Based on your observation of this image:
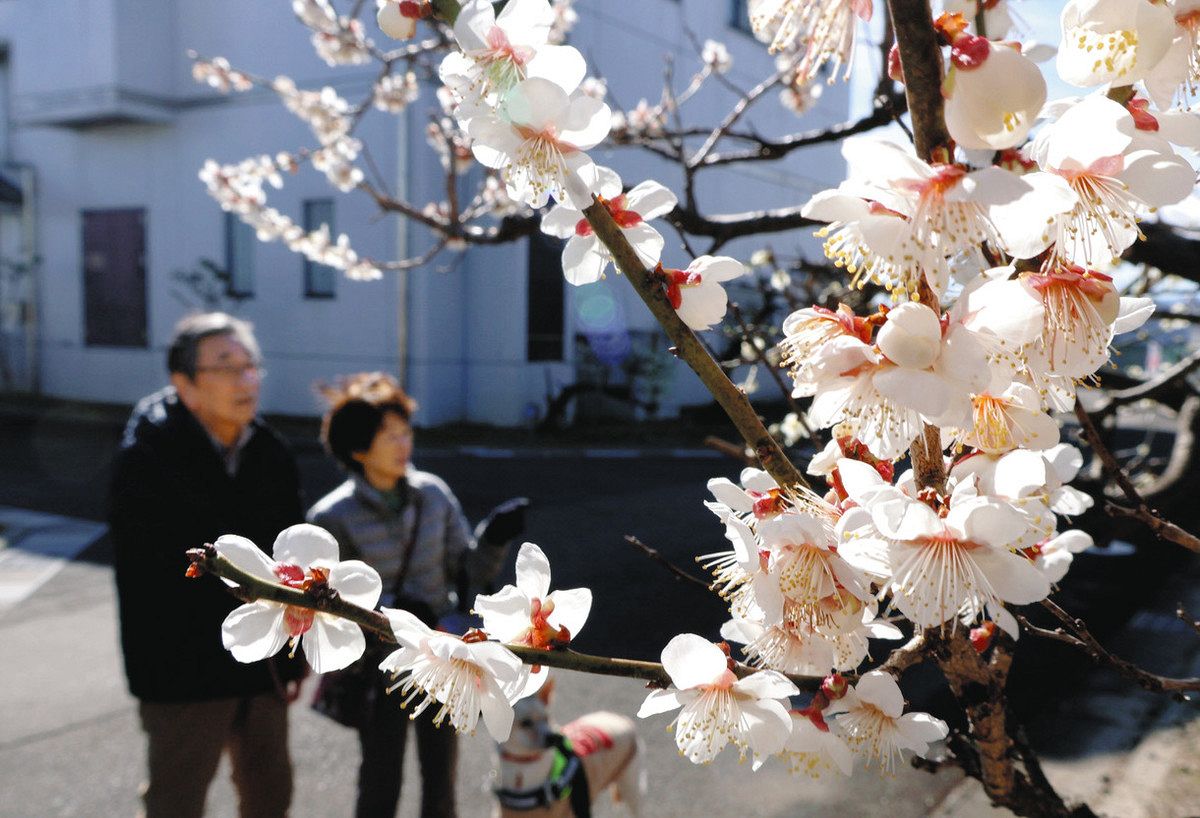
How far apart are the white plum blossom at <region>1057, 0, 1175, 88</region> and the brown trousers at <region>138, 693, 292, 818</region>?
9.08 feet

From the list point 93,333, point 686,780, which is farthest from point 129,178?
point 686,780

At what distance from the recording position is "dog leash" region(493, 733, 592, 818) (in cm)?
292

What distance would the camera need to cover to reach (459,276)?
1555 cm

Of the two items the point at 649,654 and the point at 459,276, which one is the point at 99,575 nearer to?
the point at 649,654

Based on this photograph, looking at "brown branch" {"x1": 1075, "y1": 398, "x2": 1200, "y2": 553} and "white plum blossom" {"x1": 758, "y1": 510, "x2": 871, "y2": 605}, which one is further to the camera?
"brown branch" {"x1": 1075, "y1": 398, "x2": 1200, "y2": 553}

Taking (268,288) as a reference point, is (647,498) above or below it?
below

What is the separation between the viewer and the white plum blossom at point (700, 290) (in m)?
0.84

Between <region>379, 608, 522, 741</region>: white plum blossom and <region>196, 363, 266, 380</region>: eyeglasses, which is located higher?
<region>196, 363, 266, 380</region>: eyeglasses

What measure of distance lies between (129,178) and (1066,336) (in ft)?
61.6

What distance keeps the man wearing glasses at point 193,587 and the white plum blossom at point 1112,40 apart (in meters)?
2.51

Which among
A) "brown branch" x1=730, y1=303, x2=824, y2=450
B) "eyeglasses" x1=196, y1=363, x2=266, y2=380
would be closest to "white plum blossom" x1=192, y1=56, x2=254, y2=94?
"eyeglasses" x1=196, y1=363, x2=266, y2=380

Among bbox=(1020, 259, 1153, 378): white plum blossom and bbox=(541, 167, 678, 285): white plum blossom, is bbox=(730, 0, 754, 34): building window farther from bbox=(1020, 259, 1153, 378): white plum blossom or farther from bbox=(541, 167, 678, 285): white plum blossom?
bbox=(1020, 259, 1153, 378): white plum blossom

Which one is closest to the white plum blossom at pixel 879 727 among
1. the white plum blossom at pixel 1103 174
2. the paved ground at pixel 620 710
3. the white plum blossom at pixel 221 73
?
the white plum blossom at pixel 1103 174

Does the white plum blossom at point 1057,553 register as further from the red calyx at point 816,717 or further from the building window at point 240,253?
the building window at point 240,253
